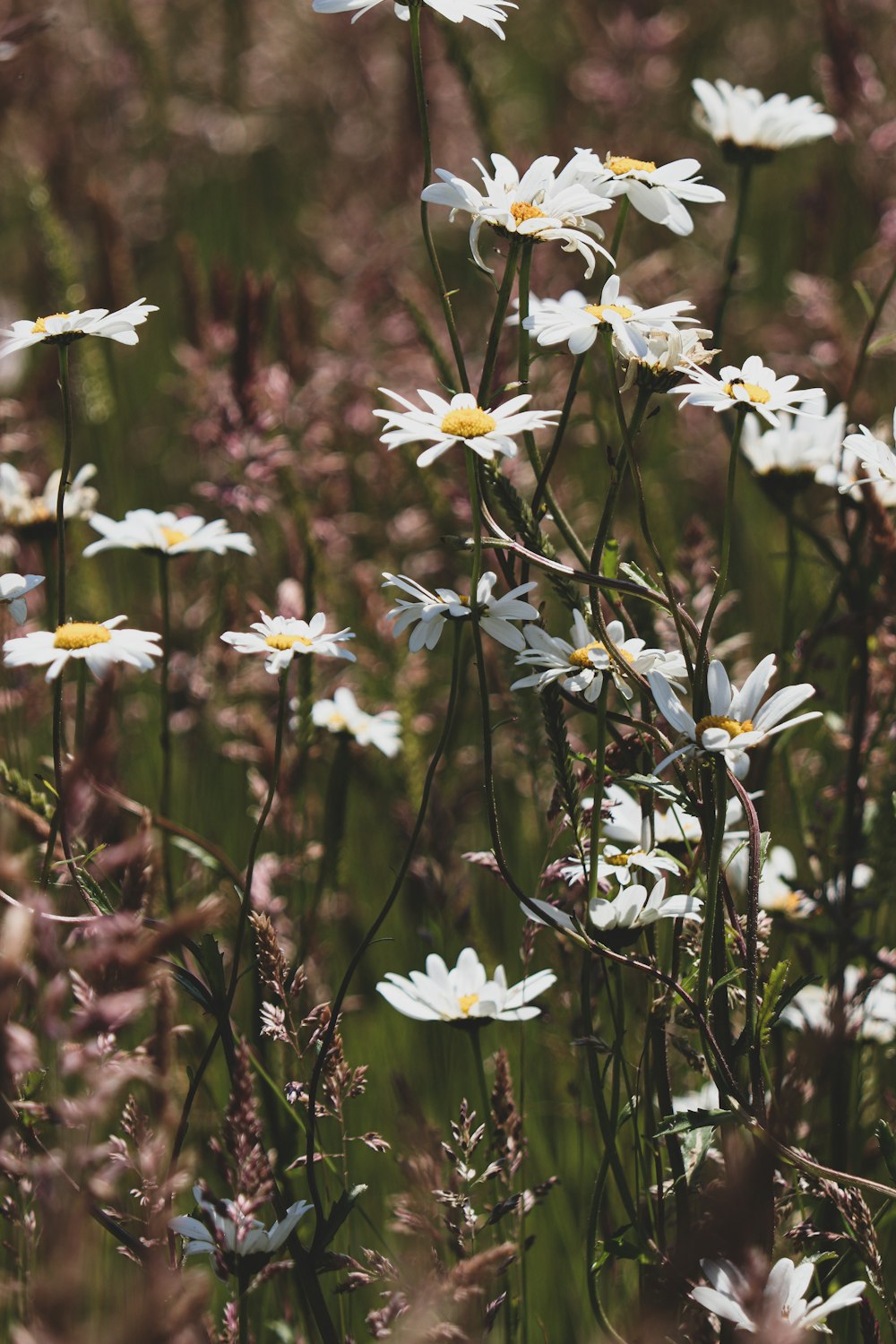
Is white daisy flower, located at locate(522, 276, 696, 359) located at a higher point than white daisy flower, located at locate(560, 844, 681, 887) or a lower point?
higher

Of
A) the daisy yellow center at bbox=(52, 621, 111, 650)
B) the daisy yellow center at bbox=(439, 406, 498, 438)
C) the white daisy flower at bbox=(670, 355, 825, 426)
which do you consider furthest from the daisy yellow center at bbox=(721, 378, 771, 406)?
the daisy yellow center at bbox=(52, 621, 111, 650)

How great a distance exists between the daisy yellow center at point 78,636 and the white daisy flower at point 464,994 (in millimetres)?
467

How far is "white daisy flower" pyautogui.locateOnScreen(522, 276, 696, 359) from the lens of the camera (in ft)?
3.87

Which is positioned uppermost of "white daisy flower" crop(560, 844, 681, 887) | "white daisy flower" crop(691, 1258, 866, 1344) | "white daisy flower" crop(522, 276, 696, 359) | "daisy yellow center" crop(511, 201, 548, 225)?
"daisy yellow center" crop(511, 201, 548, 225)

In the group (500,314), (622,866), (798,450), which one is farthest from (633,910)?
(798,450)

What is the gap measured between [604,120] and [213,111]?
1.49m

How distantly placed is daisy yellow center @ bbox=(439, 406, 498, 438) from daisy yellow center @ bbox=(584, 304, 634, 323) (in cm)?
13

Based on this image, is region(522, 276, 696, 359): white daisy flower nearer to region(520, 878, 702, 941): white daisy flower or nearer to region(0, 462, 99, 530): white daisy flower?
region(520, 878, 702, 941): white daisy flower

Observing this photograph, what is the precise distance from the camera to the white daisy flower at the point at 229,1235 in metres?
1.18

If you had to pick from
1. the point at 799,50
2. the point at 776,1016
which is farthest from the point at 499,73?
the point at 776,1016

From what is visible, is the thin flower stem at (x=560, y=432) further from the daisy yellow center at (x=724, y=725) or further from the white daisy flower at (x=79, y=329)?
the white daisy flower at (x=79, y=329)

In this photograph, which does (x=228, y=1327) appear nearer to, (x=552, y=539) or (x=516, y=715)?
(x=516, y=715)

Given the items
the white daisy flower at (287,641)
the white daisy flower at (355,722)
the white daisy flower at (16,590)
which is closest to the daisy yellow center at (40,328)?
the white daisy flower at (16,590)

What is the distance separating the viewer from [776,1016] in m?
1.24
